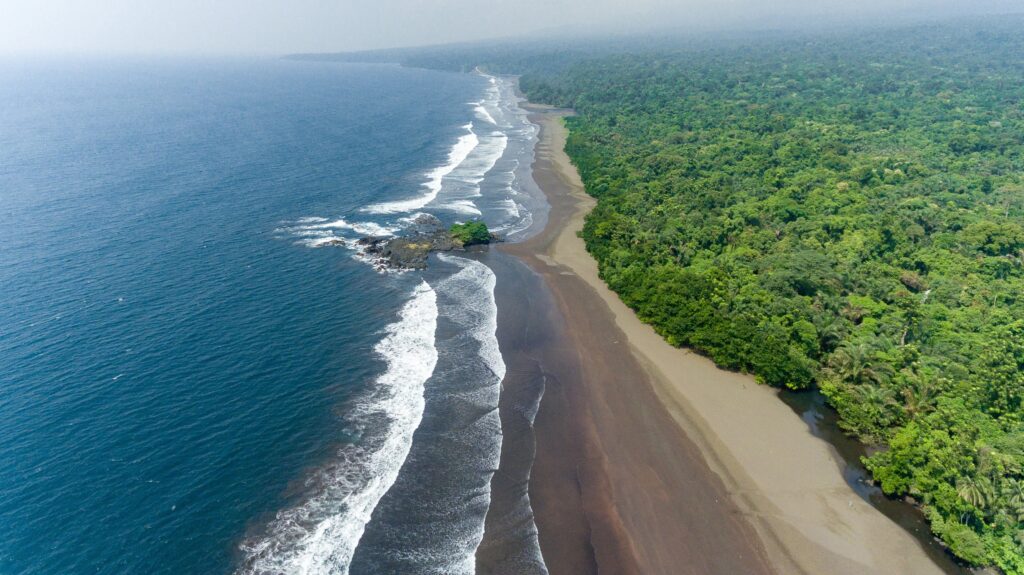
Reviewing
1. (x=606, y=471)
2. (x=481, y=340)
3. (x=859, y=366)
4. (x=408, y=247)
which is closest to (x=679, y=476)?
(x=606, y=471)

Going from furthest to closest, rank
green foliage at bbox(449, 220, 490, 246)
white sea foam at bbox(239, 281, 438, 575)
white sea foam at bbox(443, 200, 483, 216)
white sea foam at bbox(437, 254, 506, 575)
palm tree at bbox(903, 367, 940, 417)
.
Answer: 1. white sea foam at bbox(443, 200, 483, 216)
2. green foliage at bbox(449, 220, 490, 246)
3. palm tree at bbox(903, 367, 940, 417)
4. white sea foam at bbox(437, 254, 506, 575)
5. white sea foam at bbox(239, 281, 438, 575)

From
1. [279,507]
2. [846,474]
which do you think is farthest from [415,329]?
[846,474]

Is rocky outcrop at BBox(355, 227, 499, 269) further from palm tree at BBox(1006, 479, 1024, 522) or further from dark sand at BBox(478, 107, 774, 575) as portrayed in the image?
palm tree at BBox(1006, 479, 1024, 522)

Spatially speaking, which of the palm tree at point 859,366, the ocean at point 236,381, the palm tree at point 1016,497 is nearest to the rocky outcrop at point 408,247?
the ocean at point 236,381

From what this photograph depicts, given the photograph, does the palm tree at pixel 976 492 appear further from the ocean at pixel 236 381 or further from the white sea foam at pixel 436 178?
the white sea foam at pixel 436 178

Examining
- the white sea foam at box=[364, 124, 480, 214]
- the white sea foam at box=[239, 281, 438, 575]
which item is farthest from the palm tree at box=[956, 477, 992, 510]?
the white sea foam at box=[364, 124, 480, 214]

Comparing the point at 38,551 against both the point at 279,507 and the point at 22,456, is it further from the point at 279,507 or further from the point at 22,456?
the point at 279,507
